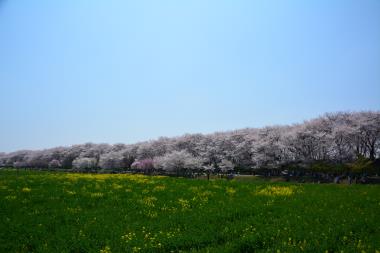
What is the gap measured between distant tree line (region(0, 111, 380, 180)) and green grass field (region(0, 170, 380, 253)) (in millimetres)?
56010

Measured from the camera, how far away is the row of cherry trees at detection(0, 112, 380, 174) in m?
85.6

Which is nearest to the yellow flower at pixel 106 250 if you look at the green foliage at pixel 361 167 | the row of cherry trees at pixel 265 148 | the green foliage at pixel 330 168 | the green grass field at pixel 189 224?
the green grass field at pixel 189 224

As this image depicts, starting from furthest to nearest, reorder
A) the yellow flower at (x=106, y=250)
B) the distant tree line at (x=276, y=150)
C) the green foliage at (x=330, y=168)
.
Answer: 1. the distant tree line at (x=276, y=150)
2. the green foliage at (x=330, y=168)
3. the yellow flower at (x=106, y=250)

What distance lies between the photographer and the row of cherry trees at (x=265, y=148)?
85625mm

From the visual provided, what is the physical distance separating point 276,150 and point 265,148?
3.19m

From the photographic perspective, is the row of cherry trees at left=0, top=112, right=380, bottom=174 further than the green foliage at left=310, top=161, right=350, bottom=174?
Yes

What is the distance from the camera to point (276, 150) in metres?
99.0

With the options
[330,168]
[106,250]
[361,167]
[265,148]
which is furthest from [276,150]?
[106,250]

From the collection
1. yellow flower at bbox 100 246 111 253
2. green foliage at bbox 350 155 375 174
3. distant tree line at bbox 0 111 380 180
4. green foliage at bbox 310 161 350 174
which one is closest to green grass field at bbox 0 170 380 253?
yellow flower at bbox 100 246 111 253

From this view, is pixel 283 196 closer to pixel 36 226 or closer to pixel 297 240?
pixel 297 240

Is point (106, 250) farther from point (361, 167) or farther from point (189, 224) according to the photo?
point (361, 167)

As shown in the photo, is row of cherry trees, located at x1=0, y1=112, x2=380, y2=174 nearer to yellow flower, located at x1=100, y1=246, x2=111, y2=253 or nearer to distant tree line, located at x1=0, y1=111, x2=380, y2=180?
distant tree line, located at x1=0, y1=111, x2=380, y2=180

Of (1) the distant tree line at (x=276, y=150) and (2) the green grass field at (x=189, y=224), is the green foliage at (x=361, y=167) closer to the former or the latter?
(1) the distant tree line at (x=276, y=150)

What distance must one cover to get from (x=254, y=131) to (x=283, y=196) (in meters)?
103
